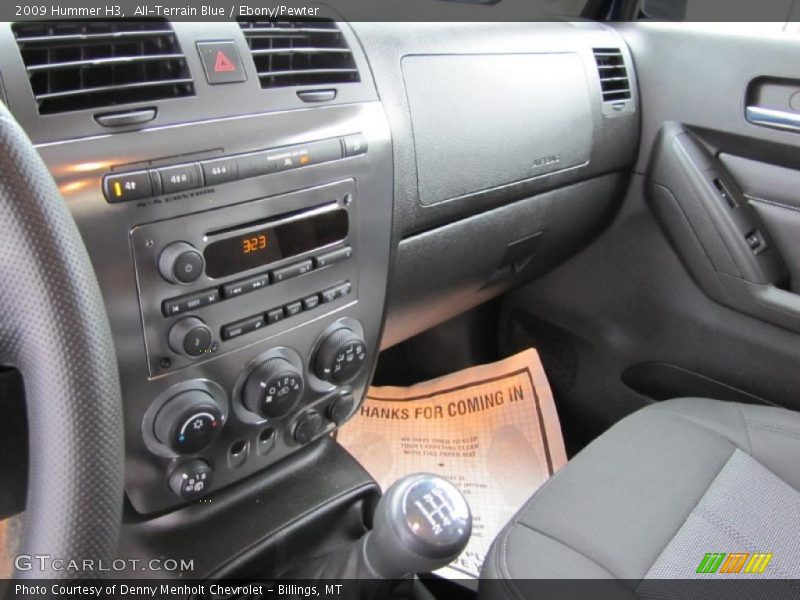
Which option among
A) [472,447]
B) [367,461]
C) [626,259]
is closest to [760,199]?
[626,259]

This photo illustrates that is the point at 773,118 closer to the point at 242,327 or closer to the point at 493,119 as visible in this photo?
the point at 493,119

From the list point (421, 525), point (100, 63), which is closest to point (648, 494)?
point (421, 525)

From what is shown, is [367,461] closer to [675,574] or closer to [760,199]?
[675,574]

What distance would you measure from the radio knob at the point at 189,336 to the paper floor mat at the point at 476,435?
20.0 inches

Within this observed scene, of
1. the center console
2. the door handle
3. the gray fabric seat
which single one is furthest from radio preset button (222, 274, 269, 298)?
the door handle

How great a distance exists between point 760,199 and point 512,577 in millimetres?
690

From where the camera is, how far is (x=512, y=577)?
27.2 inches

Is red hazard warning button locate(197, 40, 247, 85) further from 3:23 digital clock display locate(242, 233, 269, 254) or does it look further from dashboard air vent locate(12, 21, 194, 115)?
3:23 digital clock display locate(242, 233, 269, 254)

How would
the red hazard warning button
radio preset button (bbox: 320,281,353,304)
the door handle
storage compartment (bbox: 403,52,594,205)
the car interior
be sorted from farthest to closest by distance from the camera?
the door handle → storage compartment (bbox: 403,52,594,205) → radio preset button (bbox: 320,281,353,304) → the red hazard warning button → the car interior

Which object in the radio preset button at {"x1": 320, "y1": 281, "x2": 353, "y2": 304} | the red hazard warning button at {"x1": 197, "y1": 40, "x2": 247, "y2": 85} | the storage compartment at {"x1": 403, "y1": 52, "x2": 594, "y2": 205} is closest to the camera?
the red hazard warning button at {"x1": 197, "y1": 40, "x2": 247, "y2": 85}

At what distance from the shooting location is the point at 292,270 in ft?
2.24

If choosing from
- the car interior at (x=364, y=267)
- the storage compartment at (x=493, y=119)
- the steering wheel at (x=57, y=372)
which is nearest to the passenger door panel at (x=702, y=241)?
the car interior at (x=364, y=267)

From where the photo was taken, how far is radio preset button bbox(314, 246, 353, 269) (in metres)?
0.70

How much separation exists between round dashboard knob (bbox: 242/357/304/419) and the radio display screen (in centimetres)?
10
